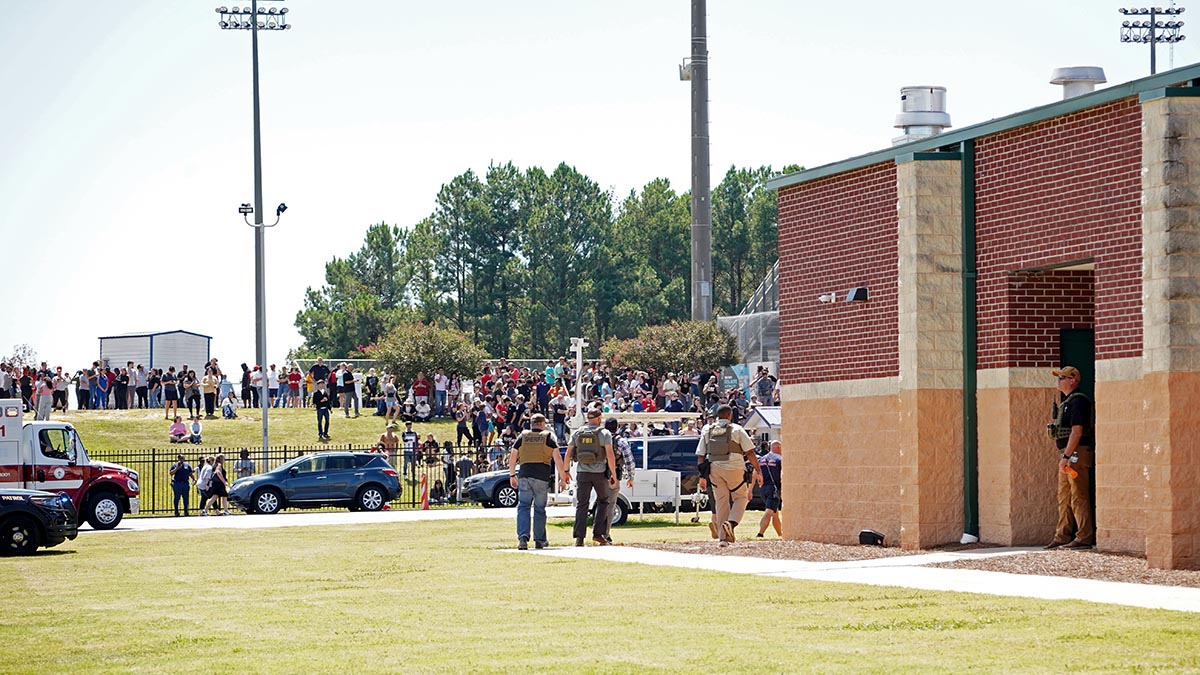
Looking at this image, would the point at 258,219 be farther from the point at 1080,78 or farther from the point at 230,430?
the point at 1080,78

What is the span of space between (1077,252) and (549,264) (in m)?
72.8

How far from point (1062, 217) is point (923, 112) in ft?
15.3

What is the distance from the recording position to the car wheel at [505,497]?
121ft

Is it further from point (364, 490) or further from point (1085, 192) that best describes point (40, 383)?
point (1085, 192)

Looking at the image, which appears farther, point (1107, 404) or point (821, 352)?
point (821, 352)

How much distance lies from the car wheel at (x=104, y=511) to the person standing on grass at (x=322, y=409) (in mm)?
15978

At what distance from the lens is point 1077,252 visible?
57.2 feet

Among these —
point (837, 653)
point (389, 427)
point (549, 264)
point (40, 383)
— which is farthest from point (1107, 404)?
point (549, 264)

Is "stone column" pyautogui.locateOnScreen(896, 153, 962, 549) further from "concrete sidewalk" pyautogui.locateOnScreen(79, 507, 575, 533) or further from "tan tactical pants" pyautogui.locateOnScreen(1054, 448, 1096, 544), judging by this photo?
"concrete sidewalk" pyautogui.locateOnScreen(79, 507, 575, 533)

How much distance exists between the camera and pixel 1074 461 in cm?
1766

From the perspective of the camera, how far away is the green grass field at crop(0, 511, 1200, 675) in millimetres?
10266

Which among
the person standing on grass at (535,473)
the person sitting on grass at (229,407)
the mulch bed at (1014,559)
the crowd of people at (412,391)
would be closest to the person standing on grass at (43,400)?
the crowd of people at (412,391)

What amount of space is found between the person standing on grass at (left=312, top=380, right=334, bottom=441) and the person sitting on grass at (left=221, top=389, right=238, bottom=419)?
152 inches

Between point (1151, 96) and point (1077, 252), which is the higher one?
point (1151, 96)
